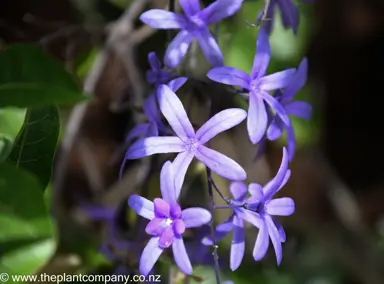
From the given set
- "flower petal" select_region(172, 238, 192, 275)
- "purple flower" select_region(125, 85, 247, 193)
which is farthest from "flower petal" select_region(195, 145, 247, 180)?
"flower petal" select_region(172, 238, 192, 275)

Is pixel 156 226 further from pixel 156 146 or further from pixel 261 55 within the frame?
pixel 261 55

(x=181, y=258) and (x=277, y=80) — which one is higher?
(x=277, y=80)

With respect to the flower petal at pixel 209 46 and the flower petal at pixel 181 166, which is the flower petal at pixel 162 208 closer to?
the flower petal at pixel 181 166

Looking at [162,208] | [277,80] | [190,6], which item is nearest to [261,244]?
[162,208]

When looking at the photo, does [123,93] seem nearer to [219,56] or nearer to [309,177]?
[219,56]

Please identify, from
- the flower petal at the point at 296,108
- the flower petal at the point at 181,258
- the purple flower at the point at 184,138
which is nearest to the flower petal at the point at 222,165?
the purple flower at the point at 184,138

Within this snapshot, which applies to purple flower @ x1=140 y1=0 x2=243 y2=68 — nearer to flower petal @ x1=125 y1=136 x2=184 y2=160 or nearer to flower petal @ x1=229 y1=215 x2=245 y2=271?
flower petal @ x1=125 y1=136 x2=184 y2=160

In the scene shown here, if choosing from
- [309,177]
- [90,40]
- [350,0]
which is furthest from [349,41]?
[90,40]
